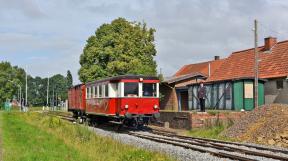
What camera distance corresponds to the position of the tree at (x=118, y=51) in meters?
53.9

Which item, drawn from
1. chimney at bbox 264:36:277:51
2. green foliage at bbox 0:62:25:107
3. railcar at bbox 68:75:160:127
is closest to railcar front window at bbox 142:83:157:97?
railcar at bbox 68:75:160:127

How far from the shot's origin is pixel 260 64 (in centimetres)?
4059

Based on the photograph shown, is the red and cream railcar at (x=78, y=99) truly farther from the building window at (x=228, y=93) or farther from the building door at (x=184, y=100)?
the building window at (x=228, y=93)

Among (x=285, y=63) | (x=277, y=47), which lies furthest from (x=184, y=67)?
(x=285, y=63)

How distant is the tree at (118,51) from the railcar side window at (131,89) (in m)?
25.1

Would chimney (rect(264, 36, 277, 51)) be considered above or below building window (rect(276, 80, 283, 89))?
above

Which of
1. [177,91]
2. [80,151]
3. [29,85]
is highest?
[29,85]

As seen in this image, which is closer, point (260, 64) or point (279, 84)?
point (279, 84)

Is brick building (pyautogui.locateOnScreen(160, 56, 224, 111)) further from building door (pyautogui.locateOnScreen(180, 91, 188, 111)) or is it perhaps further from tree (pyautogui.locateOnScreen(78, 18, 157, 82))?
tree (pyautogui.locateOnScreen(78, 18, 157, 82))

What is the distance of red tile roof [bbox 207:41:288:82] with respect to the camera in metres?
37.3

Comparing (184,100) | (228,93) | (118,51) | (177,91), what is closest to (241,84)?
(228,93)

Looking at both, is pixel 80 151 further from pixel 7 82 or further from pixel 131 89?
pixel 7 82

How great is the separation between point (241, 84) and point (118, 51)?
24.4m

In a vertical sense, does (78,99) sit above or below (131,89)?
below
